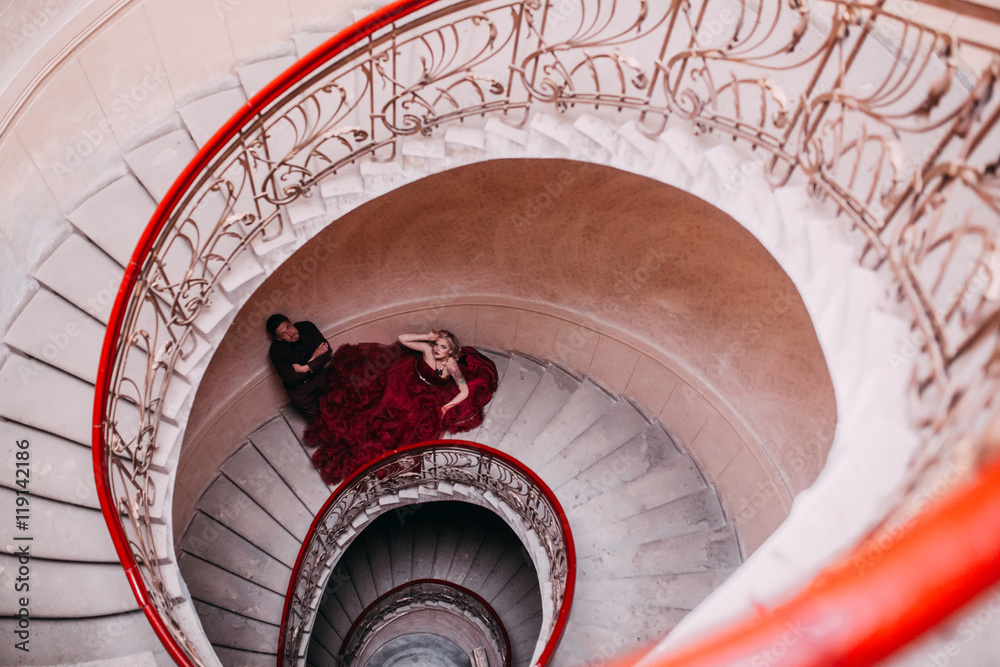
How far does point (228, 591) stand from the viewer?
7457 mm

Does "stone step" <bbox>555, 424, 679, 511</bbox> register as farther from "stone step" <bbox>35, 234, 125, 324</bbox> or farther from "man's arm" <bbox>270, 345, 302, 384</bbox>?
"stone step" <bbox>35, 234, 125, 324</bbox>

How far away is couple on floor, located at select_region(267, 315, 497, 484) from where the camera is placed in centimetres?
802

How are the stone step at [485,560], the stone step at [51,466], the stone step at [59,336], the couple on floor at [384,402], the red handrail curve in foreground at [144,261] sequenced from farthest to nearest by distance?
the stone step at [485,560] → the couple on floor at [384,402] → the stone step at [59,336] → the stone step at [51,466] → the red handrail curve in foreground at [144,261]

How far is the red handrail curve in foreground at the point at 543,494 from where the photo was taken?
6.26 m

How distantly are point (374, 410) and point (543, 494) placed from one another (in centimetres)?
228

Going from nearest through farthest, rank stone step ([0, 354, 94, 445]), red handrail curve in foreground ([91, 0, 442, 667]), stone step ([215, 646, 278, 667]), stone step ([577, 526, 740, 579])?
red handrail curve in foreground ([91, 0, 442, 667]), stone step ([0, 354, 94, 445]), stone step ([215, 646, 278, 667]), stone step ([577, 526, 740, 579])

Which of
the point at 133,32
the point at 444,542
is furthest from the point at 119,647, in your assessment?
the point at 444,542

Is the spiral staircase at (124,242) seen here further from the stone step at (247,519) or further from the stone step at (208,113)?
the stone step at (247,519)

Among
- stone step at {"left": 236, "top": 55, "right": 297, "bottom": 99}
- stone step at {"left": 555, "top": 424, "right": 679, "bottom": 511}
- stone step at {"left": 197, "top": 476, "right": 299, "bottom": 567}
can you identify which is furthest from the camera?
stone step at {"left": 555, "top": 424, "right": 679, "bottom": 511}

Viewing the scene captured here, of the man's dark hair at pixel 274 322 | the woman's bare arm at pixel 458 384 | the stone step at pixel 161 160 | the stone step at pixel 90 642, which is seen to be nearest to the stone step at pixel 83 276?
the stone step at pixel 161 160

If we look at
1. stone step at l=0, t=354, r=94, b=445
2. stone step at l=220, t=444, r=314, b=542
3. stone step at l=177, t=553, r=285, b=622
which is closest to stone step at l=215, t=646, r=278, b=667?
stone step at l=177, t=553, r=285, b=622

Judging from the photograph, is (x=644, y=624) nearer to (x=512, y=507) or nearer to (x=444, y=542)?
(x=512, y=507)

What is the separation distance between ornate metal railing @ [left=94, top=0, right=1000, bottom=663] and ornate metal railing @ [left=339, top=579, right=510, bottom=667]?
18.5ft

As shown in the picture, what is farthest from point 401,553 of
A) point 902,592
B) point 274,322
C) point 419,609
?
point 902,592
